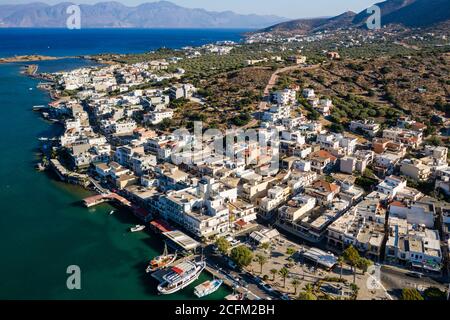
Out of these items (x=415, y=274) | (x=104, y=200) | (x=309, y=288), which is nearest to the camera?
(x=309, y=288)

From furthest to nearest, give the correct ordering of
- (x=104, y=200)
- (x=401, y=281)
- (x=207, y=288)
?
(x=104, y=200) < (x=401, y=281) < (x=207, y=288)

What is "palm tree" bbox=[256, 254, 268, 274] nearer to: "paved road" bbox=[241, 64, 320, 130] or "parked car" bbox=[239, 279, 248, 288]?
"parked car" bbox=[239, 279, 248, 288]

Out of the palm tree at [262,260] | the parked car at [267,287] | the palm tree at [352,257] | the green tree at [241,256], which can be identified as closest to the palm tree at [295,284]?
the parked car at [267,287]

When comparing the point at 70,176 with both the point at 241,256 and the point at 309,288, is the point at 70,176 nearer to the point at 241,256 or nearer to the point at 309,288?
the point at 241,256

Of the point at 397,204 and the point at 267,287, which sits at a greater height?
the point at 397,204

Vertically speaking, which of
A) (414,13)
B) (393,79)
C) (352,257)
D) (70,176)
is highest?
(414,13)

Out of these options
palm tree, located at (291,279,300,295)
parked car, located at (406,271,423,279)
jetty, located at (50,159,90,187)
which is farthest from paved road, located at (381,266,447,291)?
jetty, located at (50,159,90,187)

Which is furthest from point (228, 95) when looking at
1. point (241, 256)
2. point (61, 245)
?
point (241, 256)
